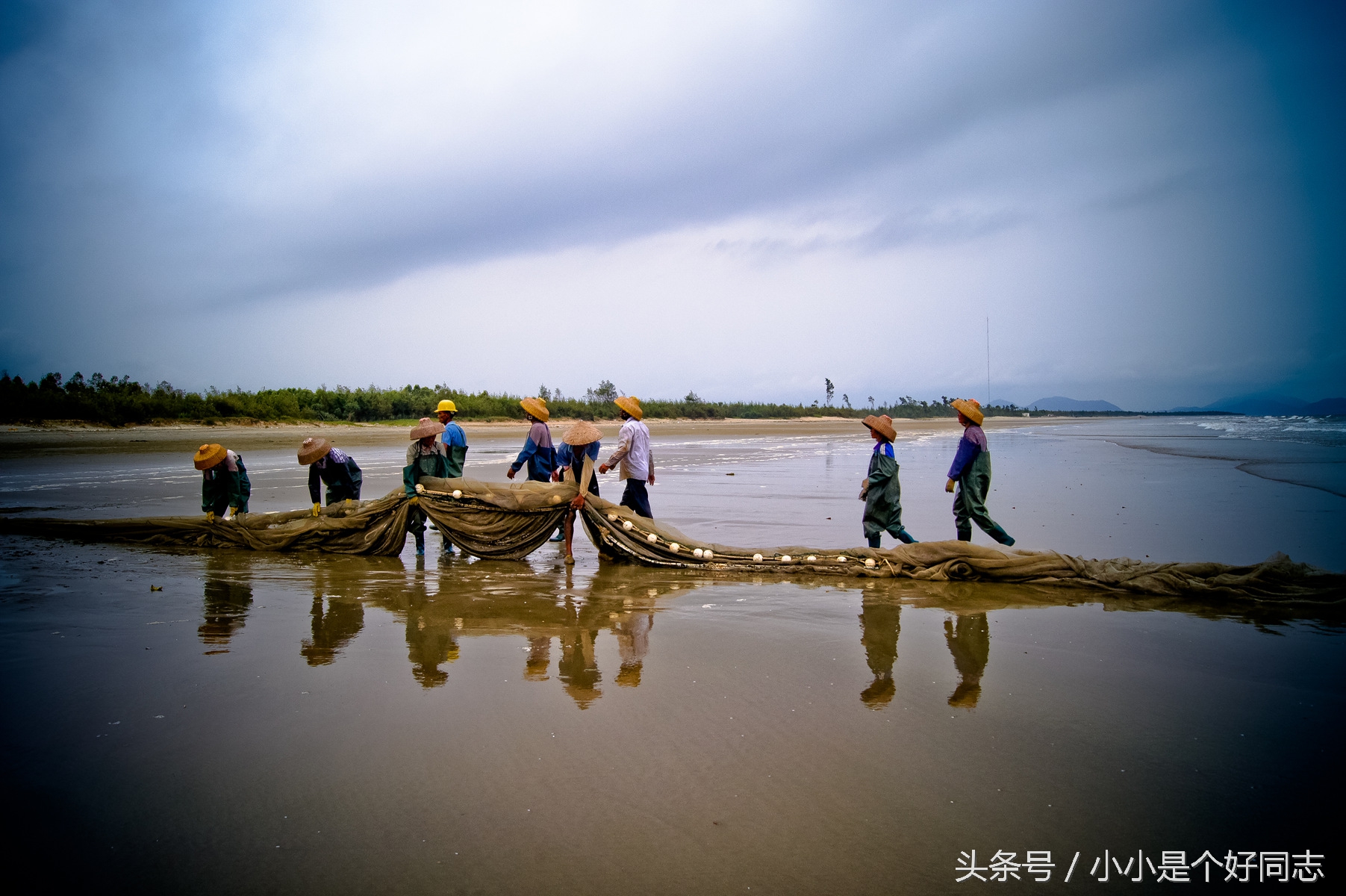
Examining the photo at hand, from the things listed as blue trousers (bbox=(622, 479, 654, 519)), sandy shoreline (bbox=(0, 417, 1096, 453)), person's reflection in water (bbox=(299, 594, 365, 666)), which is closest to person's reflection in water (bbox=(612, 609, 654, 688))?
person's reflection in water (bbox=(299, 594, 365, 666))

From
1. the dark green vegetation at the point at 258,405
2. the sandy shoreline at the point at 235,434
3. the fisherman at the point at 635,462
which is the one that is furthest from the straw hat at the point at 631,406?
the dark green vegetation at the point at 258,405

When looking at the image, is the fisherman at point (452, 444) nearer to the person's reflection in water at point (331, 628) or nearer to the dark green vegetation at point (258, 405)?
the person's reflection in water at point (331, 628)

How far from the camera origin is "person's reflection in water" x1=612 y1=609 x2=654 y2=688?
416 cm

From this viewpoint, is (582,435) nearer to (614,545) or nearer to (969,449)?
(614,545)

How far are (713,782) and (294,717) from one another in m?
2.13

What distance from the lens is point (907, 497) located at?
12.4 meters

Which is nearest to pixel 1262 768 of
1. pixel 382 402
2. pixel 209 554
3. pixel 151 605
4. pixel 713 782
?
pixel 713 782

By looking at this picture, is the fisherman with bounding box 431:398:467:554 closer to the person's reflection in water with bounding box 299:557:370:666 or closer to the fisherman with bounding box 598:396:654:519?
the person's reflection in water with bounding box 299:557:370:666

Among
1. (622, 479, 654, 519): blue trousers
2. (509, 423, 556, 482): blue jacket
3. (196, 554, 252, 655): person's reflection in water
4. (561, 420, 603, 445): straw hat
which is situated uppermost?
(561, 420, 603, 445): straw hat

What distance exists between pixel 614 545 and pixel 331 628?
2.85 meters

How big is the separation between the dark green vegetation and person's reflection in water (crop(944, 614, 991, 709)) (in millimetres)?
34919

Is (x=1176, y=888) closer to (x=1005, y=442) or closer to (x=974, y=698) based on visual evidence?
(x=974, y=698)

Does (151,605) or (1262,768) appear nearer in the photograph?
(1262,768)

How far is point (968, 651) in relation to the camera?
14.9ft
